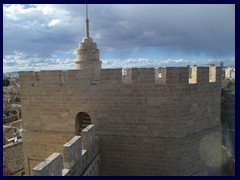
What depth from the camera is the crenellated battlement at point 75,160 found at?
3.99m

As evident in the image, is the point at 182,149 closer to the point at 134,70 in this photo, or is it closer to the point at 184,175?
the point at 184,175

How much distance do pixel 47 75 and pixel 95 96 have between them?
153 centimetres

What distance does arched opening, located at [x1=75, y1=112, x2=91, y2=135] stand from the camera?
7211 millimetres

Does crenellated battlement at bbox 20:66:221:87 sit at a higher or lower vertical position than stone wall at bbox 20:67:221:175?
higher

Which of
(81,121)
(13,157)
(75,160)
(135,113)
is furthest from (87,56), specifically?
(13,157)

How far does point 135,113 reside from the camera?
6.54 metres

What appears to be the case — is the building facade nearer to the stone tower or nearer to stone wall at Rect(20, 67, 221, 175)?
stone wall at Rect(20, 67, 221, 175)

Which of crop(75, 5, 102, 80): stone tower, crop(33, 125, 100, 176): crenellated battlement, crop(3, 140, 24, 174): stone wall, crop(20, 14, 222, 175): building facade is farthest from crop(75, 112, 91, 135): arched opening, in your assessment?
crop(3, 140, 24, 174): stone wall

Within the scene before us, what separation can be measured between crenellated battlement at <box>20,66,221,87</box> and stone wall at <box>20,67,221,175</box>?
2cm

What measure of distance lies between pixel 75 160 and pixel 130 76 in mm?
2582

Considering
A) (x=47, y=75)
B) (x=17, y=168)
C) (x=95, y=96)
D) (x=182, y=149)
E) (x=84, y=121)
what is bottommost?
(x=17, y=168)
